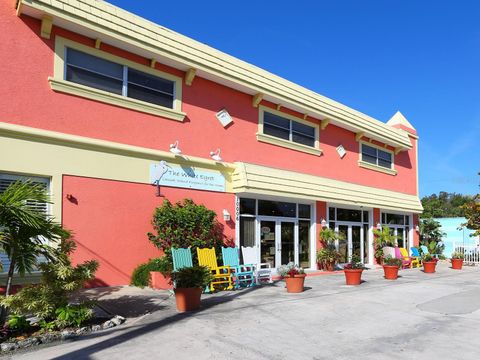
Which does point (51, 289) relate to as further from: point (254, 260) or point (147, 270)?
point (254, 260)

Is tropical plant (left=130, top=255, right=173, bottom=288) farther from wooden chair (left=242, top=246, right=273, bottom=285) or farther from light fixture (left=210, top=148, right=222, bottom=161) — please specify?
light fixture (left=210, top=148, right=222, bottom=161)

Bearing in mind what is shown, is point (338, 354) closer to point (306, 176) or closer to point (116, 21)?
point (116, 21)

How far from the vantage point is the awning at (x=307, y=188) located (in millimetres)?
13578

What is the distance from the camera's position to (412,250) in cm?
2181

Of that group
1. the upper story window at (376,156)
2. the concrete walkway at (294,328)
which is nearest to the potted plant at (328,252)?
the concrete walkway at (294,328)

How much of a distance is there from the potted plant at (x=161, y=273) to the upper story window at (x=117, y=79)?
4.44 m

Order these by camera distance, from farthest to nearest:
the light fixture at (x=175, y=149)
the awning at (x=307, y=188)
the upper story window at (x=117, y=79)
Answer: the awning at (x=307, y=188) → the light fixture at (x=175, y=149) → the upper story window at (x=117, y=79)

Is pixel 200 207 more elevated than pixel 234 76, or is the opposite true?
pixel 234 76

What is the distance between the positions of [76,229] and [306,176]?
8.89 meters

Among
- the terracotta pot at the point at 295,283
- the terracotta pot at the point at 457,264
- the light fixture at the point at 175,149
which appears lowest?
the terracotta pot at the point at 457,264

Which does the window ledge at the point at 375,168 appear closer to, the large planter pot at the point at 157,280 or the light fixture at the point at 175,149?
the light fixture at the point at 175,149

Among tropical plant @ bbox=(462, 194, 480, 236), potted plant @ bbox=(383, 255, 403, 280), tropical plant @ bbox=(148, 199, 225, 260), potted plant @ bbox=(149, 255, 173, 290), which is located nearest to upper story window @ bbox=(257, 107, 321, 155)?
tropical plant @ bbox=(148, 199, 225, 260)

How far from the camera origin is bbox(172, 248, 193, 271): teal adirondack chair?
35.3ft

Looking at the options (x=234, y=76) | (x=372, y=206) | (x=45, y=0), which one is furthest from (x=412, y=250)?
(x=45, y=0)
